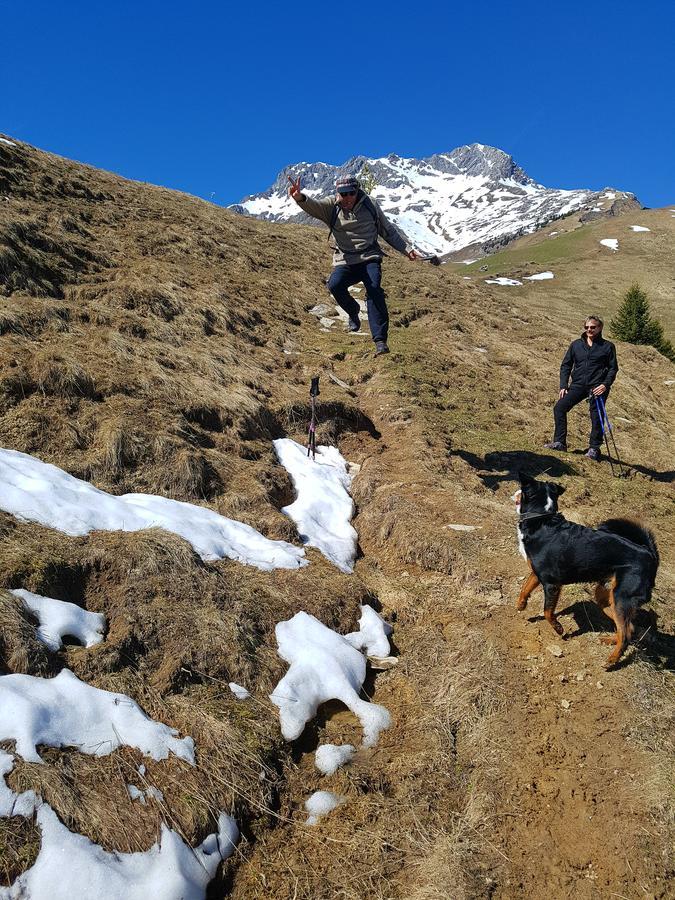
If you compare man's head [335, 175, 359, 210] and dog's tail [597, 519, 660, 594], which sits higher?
man's head [335, 175, 359, 210]

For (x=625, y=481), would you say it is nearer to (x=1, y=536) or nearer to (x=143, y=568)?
(x=143, y=568)

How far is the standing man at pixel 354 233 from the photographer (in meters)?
8.80

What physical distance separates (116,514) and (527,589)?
209 inches

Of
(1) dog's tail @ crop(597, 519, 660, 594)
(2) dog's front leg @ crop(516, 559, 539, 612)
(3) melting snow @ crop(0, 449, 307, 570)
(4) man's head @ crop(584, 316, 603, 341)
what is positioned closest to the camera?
(1) dog's tail @ crop(597, 519, 660, 594)

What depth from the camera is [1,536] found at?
5242 millimetres

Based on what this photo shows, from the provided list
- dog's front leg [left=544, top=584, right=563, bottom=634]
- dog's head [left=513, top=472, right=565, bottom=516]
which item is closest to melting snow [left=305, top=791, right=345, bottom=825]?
dog's front leg [left=544, top=584, right=563, bottom=634]

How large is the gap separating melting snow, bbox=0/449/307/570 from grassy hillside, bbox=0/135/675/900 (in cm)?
30

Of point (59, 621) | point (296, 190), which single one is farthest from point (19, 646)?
point (296, 190)

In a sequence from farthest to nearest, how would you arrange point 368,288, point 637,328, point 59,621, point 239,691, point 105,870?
point 637,328, point 368,288, point 239,691, point 59,621, point 105,870

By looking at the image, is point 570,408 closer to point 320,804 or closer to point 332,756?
point 332,756

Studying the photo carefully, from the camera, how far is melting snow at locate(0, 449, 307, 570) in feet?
19.7

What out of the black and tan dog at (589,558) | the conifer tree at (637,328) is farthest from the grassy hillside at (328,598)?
the conifer tree at (637,328)

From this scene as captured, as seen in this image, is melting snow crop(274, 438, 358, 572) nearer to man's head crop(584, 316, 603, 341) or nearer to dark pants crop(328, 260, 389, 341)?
dark pants crop(328, 260, 389, 341)

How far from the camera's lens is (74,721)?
13.0ft
